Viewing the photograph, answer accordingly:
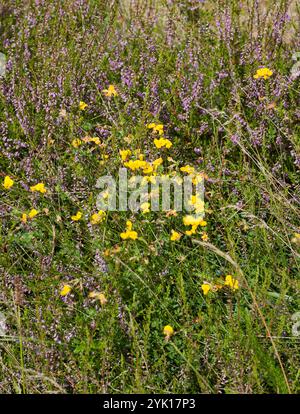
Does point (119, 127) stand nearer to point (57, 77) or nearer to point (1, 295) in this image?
point (57, 77)

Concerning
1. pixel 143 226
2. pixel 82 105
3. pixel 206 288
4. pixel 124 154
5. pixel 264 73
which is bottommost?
pixel 206 288

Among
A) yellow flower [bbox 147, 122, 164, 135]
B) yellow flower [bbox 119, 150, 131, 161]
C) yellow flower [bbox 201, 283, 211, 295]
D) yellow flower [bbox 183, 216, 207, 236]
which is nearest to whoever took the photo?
yellow flower [bbox 201, 283, 211, 295]

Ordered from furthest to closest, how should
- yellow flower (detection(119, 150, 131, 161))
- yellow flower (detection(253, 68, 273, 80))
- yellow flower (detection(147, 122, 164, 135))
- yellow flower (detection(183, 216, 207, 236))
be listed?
yellow flower (detection(253, 68, 273, 80)) < yellow flower (detection(147, 122, 164, 135)) < yellow flower (detection(119, 150, 131, 161)) < yellow flower (detection(183, 216, 207, 236))

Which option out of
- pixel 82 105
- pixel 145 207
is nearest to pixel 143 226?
pixel 145 207

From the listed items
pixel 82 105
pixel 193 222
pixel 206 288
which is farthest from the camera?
pixel 82 105

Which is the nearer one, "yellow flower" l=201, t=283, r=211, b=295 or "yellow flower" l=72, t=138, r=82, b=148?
"yellow flower" l=201, t=283, r=211, b=295

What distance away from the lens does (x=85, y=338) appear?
8.38 ft

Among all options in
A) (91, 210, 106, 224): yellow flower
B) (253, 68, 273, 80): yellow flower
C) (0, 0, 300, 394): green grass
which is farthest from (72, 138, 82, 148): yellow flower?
(253, 68, 273, 80): yellow flower

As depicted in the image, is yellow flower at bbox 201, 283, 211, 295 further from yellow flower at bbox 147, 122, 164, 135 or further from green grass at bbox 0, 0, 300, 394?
yellow flower at bbox 147, 122, 164, 135

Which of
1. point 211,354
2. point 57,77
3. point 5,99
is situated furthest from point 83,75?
point 211,354

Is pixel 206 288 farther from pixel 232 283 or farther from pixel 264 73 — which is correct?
pixel 264 73

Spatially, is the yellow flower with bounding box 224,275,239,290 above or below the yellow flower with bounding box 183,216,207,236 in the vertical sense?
below

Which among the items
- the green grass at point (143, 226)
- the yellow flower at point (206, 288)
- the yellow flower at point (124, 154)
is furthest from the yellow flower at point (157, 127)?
the yellow flower at point (206, 288)

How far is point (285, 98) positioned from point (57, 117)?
4.01ft
